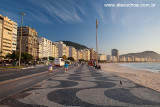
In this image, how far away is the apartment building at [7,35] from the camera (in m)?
76.5

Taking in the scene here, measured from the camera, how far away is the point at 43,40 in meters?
127

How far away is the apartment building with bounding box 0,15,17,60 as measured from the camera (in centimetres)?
7650

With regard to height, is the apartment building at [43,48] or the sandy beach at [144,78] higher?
the apartment building at [43,48]

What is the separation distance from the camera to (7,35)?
80.8m

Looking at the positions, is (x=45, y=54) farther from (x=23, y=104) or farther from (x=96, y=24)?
(x=23, y=104)

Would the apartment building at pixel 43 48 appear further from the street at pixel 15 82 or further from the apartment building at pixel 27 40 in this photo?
the street at pixel 15 82

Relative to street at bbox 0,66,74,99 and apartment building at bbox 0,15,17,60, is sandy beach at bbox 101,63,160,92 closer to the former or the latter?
street at bbox 0,66,74,99

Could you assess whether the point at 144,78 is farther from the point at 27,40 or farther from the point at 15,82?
the point at 27,40

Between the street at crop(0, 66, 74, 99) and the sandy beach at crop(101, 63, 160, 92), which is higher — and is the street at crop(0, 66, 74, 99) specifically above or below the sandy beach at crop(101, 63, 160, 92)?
above

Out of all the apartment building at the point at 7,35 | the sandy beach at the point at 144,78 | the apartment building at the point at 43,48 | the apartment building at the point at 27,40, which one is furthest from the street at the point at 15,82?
the apartment building at the point at 43,48

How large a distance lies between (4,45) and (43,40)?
168 feet

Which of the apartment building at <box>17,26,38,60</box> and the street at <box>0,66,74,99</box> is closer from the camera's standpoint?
the street at <box>0,66,74,99</box>

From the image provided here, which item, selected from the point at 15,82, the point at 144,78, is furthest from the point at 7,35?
the point at 144,78

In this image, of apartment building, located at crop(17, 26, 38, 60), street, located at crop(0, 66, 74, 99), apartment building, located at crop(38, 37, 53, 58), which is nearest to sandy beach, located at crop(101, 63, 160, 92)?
street, located at crop(0, 66, 74, 99)
